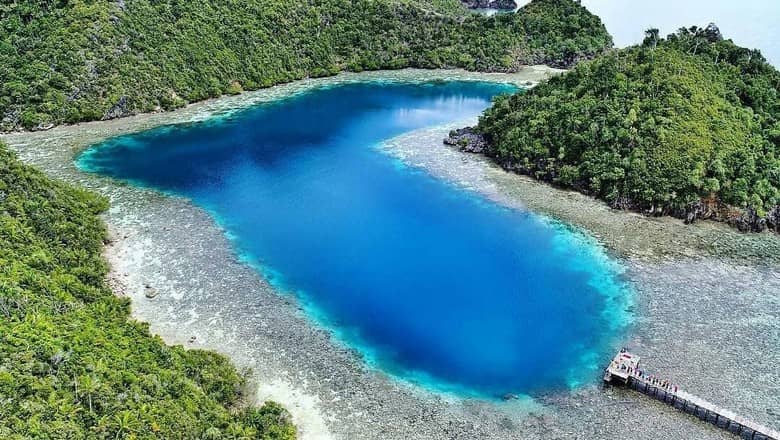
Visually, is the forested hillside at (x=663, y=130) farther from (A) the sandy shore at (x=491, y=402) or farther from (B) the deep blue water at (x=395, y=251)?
(B) the deep blue water at (x=395, y=251)

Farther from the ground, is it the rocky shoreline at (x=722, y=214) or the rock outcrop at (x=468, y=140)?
the rock outcrop at (x=468, y=140)

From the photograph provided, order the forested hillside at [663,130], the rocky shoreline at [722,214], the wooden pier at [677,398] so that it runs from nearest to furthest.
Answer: the wooden pier at [677,398] < the rocky shoreline at [722,214] < the forested hillside at [663,130]

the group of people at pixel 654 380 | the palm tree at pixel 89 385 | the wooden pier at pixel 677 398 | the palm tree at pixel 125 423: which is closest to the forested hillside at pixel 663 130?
the group of people at pixel 654 380

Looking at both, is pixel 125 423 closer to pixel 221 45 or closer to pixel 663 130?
pixel 663 130

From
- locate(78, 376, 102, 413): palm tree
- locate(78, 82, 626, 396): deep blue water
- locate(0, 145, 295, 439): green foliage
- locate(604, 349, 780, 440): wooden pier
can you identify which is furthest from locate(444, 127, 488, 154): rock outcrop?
locate(78, 376, 102, 413): palm tree

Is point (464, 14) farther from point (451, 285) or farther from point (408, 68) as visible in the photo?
point (451, 285)

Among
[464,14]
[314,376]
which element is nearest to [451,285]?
[314,376]

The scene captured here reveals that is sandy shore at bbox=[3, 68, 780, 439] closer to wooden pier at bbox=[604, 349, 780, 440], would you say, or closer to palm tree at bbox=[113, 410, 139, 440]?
wooden pier at bbox=[604, 349, 780, 440]
